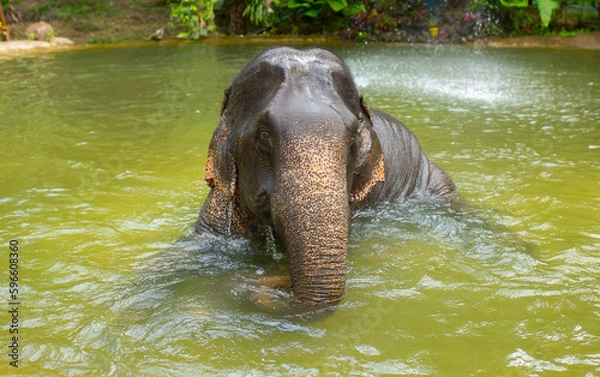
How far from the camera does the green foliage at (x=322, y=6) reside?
2058 centimetres

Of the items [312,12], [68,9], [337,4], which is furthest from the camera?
[68,9]

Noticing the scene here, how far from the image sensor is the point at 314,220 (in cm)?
287

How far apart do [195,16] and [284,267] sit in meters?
17.8

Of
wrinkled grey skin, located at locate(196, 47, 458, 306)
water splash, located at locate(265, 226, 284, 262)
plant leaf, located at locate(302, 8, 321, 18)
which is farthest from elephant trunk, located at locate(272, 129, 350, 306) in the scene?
plant leaf, located at locate(302, 8, 321, 18)

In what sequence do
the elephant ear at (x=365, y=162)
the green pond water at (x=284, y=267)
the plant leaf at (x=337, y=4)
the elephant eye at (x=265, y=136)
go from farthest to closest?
1. the plant leaf at (x=337, y=4)
2. the elephant ear at (x=365, y=162)
3. the elephant eye at (x=265, y=136)
4. the green pond water at (x=284, y=267)

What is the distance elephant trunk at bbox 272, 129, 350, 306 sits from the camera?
2.87 meters

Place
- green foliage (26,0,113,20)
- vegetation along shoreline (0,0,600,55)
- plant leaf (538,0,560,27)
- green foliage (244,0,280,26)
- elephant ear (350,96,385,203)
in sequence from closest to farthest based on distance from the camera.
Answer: elephant ear (350,96,385,203) → plant leaf (538,0,560,27) → vegetation along shoreline (0,0,600,55) → green foliage (244,0,280,26) → green foliage (26,0,113,20)

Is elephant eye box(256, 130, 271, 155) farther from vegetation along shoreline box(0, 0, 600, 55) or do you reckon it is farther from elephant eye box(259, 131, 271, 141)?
vegetation along shoreline box(0, 0, 600, 55)

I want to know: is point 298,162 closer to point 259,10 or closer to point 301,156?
point 301,156

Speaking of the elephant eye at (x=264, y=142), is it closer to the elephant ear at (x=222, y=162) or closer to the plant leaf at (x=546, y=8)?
the elephant ear at (x=222, y=162)

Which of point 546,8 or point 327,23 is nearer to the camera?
point 546,8

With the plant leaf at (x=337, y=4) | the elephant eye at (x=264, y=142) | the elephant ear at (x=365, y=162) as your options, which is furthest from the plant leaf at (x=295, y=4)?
the elephant eye at (x=264, y=142)

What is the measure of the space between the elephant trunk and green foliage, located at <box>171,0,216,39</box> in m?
18.0

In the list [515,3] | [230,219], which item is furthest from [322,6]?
[230,219]
